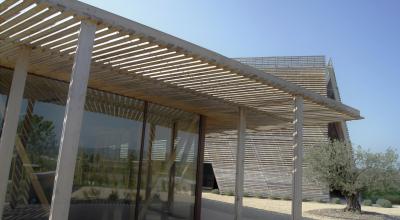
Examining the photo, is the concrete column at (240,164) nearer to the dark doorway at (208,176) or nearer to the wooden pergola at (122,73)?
the wooden pergola at (122,73)

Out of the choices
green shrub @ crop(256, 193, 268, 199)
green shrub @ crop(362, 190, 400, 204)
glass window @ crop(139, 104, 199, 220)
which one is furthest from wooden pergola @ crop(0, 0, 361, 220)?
green shrub @ crop(362, 190, 400, 204)

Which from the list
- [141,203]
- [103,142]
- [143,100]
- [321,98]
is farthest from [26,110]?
[321,98]

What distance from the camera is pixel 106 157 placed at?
28.5 feet

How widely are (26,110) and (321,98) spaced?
604 cm

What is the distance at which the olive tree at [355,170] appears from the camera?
1659cm

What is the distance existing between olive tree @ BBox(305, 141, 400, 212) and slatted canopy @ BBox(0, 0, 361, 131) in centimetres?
817

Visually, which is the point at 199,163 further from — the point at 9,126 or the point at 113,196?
the point at 9,126

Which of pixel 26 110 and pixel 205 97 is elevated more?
pixel 205 97

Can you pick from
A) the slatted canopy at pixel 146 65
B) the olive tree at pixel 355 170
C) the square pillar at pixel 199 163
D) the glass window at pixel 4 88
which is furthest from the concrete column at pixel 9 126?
the olive tree at pixel 355 170

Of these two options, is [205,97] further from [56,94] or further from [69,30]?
[69,30]

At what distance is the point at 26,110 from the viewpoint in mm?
7934

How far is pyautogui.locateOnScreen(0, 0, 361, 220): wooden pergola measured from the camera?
442 centimetres

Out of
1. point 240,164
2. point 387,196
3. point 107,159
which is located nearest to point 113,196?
point 107,159

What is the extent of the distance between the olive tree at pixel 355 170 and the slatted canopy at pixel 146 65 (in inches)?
322
